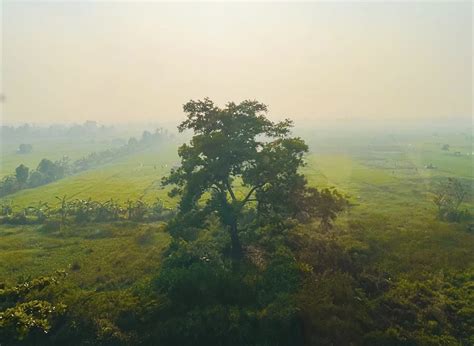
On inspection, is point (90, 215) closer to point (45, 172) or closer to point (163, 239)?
point (163, 239)

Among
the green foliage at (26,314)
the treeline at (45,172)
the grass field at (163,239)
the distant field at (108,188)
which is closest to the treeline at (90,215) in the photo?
A: the grass field at (163,239)

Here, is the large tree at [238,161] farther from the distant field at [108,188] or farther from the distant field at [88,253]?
the distant field at [108,188]

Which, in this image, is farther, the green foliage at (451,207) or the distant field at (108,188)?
the distant field at (108,188)

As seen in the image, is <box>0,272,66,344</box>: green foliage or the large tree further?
the large tree

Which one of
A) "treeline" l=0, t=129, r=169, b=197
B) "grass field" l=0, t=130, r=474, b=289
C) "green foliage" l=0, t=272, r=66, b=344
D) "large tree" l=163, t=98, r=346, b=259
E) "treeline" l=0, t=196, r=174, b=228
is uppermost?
"large tree" l=163, t=98, r=346, b=259

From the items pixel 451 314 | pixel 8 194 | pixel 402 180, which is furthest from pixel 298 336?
pixel 8 194

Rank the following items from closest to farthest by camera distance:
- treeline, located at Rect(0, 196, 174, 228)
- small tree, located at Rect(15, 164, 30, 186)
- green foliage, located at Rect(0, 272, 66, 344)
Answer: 1. green foliage, located at Rect(0, 272, 66, 344)
2. treeline, located at Rect(0, 196, 174, 228)
3. small tree, located at Rect(15, 164, 30, 186)

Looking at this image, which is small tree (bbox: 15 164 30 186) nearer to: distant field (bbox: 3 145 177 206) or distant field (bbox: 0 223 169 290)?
distant field (bbox: 3 145 177 206)

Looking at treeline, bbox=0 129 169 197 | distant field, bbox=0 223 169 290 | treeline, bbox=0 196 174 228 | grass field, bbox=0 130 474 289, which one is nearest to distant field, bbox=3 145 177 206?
grass field, bbox=0 130 474 289

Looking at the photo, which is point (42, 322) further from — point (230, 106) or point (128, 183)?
point (128, 183)
